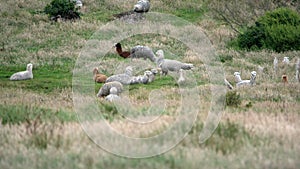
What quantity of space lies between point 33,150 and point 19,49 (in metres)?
20.8

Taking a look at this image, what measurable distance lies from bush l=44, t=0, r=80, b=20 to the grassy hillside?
0.61 metres

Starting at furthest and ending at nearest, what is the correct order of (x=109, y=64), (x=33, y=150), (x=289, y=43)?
1. (x=289, y=43)
2. (x=109, y=64)
3. (x=33, y=150)

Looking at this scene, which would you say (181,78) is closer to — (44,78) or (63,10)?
(44,78)

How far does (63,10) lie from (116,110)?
25017 mm

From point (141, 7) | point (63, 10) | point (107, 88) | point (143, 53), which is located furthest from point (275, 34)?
point (107, 88)

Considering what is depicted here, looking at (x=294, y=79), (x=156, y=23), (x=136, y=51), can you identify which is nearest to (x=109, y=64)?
(x=136, y=51)

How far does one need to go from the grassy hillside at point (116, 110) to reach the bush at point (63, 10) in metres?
0.61

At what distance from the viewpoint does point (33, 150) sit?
26.5 ft

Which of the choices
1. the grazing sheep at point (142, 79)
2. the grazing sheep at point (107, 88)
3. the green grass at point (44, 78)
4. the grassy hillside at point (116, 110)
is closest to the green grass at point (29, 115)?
the grassy hillside at point (116, 110)

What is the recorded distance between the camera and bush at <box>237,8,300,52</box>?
2995cm

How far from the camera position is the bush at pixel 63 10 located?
35.7m

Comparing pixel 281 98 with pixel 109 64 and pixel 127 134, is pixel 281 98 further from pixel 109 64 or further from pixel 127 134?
pixel 109 64

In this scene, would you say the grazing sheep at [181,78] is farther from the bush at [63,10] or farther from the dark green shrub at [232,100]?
the bush at [63,10]

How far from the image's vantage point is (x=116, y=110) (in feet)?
38.5
